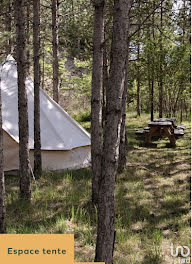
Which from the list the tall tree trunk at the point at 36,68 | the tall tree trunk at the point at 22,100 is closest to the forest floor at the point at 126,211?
the tall tree trunk at the point at 22,100

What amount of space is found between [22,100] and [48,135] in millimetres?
2374

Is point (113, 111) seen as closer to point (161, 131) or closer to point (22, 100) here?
point (22, 100)

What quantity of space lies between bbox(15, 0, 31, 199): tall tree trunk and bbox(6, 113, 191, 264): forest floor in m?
0.33

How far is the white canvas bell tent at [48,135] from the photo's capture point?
696 centimetres

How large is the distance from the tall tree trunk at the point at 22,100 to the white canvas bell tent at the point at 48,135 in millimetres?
1702

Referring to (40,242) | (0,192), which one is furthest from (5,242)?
(0,192)

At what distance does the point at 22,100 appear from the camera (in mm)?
5051

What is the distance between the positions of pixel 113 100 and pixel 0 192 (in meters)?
1.87

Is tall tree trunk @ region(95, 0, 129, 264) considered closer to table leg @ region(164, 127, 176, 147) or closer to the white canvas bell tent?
the white canvas bell tent

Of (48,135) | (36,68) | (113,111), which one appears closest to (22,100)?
(36,68)

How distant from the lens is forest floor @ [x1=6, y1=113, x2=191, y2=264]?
367 centimetres

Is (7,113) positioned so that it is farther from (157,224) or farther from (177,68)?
(177,68)

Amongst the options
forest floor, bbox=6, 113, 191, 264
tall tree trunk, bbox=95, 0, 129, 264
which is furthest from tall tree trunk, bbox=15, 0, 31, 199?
tall tree trunk, bbox=95, 0, 129, 264

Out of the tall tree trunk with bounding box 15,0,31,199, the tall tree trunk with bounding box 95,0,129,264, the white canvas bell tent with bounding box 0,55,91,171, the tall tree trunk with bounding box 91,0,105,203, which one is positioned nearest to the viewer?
the tall tree trunk with bounding box 95,0,129,264
